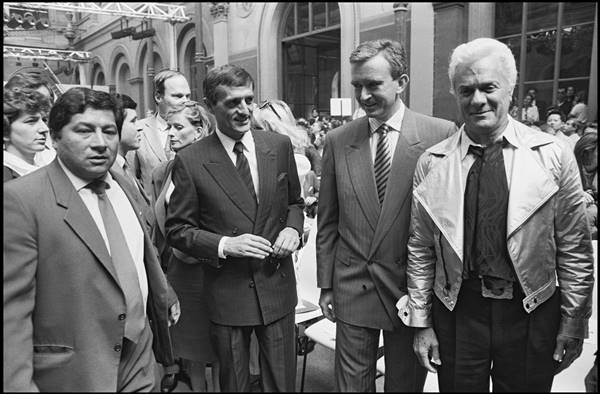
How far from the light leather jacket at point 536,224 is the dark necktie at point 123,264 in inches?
42.0

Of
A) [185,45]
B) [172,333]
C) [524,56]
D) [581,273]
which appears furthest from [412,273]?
[185,45]

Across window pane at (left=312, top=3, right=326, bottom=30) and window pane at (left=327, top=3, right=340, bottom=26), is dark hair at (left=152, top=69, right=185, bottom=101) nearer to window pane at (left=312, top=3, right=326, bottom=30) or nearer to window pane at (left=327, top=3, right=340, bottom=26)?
window pane at (left=327, top=3, right=340, bottom=26)

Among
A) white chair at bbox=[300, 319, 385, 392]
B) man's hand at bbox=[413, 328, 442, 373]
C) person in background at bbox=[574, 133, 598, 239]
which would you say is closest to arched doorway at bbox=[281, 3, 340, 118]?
person in background at bbox=[574, 133, 598, 239]

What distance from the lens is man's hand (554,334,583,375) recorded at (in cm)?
157

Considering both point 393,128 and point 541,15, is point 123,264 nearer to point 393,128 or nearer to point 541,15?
point 393,128

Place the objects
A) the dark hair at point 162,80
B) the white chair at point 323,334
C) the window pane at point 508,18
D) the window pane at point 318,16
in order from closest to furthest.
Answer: the white chair at point 323,334
the dark hair at point 162,80
the window pane at point 508,18
the window pane at point 318,16

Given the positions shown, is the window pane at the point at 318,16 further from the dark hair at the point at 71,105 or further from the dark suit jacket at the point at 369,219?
the dark hair at the point at 71,105

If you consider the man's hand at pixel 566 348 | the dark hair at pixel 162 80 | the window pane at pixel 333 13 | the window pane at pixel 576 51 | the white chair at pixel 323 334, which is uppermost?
the window pane at pixel 333 13

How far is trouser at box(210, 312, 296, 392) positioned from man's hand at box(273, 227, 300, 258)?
33 cm

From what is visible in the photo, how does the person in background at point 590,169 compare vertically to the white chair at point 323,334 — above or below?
above

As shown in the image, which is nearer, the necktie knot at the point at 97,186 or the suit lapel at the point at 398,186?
the necktie knot at the point at 97,186

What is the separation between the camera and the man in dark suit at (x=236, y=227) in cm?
207

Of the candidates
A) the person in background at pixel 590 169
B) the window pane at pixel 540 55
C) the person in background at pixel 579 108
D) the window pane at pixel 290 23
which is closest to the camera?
the person in background at pixel 590 169

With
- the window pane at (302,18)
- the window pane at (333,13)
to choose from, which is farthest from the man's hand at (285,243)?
the window pane at (302,18)
